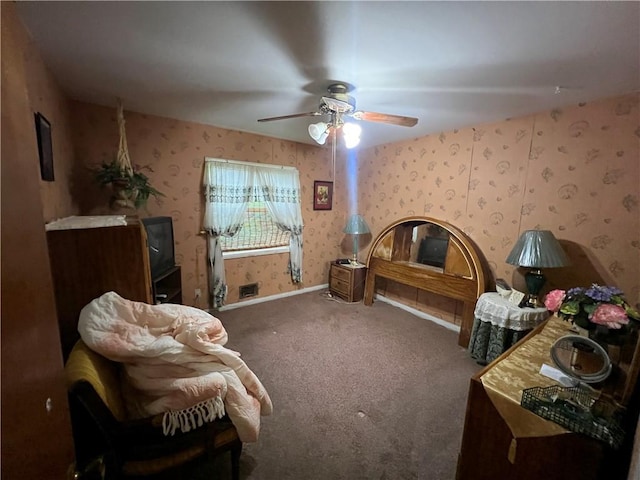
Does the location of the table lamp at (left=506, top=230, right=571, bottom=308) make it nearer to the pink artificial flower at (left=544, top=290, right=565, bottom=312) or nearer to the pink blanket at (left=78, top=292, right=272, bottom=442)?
the pink artificial flower at (left=544, top=290, right=565, bottom=312)

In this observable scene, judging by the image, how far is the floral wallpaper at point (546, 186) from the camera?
207cm

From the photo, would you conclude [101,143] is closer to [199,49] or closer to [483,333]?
[199,49]

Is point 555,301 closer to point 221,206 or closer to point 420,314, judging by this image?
point 420,314

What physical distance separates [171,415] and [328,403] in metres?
1.16

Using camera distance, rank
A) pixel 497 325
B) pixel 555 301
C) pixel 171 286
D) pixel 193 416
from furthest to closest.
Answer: pixel 171 286
pixel 497 325
pixel 555 301
pixel 193 416

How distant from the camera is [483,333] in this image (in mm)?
2402

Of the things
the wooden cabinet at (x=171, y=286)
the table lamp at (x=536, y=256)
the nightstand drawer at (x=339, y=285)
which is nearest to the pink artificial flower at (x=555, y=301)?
the table lamp at (x=536, y=256)

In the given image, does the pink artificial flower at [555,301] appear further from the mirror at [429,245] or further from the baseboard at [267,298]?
the baseboard at [267,298]

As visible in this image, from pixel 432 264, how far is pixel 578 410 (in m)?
2.37

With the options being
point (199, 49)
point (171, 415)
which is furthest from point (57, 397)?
point (199, 49)

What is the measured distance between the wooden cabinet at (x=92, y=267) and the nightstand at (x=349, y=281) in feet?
8.35

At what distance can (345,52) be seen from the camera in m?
1.56

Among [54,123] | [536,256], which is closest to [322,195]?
[536,256]

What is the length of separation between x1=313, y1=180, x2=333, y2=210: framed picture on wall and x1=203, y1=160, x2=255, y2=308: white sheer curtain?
3.46 feet
